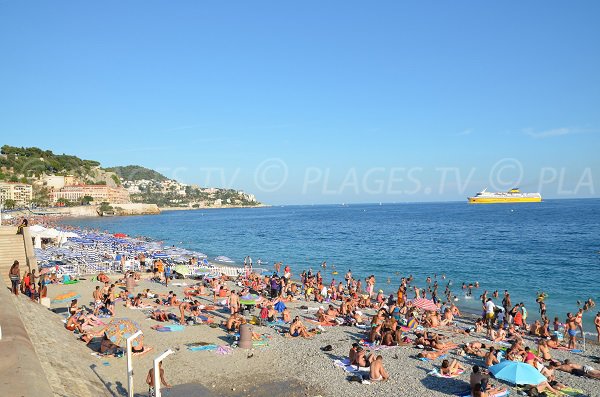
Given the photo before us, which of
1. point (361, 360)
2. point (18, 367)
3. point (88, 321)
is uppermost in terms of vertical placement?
point (18, 367)

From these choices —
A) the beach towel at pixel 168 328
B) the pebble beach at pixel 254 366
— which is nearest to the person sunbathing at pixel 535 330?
the pebble beach at pixel 254 366

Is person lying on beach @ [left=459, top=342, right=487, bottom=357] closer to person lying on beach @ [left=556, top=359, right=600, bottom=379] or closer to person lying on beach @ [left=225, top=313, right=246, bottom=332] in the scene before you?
person lying on beach @ [left=556, top=359, right=600, bottom=379]

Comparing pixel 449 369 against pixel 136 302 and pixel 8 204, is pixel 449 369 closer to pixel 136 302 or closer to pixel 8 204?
pixel 136 302

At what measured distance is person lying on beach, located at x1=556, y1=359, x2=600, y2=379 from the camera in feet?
37.2

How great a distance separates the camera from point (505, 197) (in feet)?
601

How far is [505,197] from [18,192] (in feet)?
561

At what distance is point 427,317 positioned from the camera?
17047 millimetres

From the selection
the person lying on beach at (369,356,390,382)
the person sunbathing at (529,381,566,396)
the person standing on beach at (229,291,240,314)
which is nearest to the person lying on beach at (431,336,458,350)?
the person lying on beach at (369,356,390,382)

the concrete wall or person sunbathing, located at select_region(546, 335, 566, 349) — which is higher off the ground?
the concrete wall

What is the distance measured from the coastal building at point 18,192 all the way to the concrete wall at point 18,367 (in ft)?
411

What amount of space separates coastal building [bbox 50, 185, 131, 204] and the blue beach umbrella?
148m

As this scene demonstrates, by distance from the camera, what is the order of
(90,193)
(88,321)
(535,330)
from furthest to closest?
(90,193)
(535,330)
(88,321)

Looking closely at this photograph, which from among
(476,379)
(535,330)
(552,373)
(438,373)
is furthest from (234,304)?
(535,330)

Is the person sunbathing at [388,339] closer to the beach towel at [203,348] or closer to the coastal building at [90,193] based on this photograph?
the beach towel at [203,348]
